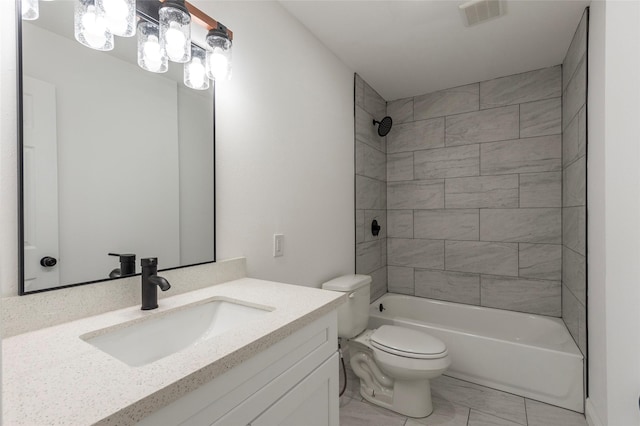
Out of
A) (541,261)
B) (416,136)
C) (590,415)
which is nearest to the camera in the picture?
(590,415)

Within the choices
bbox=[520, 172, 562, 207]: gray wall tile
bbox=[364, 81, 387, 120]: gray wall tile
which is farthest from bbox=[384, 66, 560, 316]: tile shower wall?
bbox=[364, 81, 387, 120]: gray wall tile

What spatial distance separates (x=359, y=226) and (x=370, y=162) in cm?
63

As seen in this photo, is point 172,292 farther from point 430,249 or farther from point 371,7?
point 430,249

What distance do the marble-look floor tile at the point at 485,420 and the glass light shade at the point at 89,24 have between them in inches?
98.2

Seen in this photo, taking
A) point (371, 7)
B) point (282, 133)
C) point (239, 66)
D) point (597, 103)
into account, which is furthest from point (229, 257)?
point (597, 103)

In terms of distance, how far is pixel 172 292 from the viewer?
1.25 m

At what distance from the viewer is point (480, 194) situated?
A: 2.83 metres

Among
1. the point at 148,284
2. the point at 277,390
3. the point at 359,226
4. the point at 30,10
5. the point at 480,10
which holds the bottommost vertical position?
the point at 277,390

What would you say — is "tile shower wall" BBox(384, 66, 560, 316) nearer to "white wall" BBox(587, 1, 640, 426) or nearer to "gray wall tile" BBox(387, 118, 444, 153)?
"gray wall tile" BBox(387, 118, 444, 153)

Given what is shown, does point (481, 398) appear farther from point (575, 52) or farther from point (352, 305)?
point (575, 52)

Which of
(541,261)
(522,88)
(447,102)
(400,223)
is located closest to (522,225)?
(541,261)

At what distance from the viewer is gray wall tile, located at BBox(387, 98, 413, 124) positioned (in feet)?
10.4

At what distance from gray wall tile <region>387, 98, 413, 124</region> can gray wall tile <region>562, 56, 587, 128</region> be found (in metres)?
1.22

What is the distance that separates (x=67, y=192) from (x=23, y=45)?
16.9 inches
